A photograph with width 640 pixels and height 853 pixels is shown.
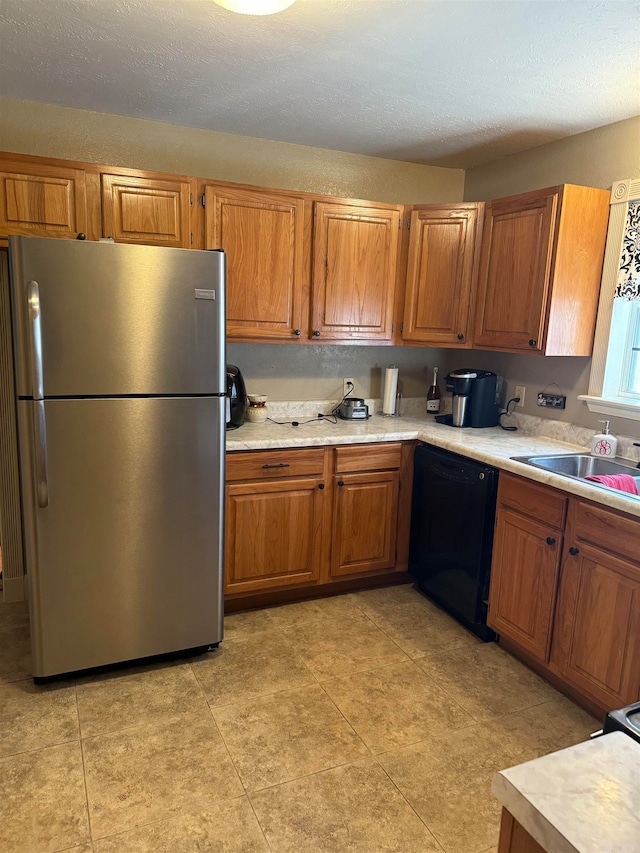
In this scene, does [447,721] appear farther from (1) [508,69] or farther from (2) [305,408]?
(1) [508,69]

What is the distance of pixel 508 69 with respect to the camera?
85.7 inches

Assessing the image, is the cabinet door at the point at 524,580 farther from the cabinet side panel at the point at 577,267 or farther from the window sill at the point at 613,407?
the cabinet side panel at the point at 577,267

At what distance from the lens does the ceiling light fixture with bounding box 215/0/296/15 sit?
5.41 ft

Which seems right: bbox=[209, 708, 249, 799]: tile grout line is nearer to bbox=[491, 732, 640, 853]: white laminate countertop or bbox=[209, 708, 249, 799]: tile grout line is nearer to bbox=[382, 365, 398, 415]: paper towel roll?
bbox=[491, 732, 640, 853]: white laminate countertop

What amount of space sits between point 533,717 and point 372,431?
4.90ft

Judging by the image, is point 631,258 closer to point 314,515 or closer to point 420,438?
point 420,438

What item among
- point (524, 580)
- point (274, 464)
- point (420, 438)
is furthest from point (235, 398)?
point (524, 580)

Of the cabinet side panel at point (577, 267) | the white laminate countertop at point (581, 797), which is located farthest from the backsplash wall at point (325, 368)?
the white laminate countertop at point (581, 797)

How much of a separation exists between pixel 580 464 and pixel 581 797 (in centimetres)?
224

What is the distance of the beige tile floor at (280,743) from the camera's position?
173 cm

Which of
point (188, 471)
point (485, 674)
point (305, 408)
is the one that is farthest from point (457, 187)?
point (485, 674)

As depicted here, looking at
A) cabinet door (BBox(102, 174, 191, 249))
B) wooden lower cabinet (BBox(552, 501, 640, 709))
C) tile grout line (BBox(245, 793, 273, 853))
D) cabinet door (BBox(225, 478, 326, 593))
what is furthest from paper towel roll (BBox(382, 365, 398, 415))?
tile grout line (BBox(245, 793, 273, 853))

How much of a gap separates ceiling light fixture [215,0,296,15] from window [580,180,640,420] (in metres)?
1.77

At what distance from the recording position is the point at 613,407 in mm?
2744
